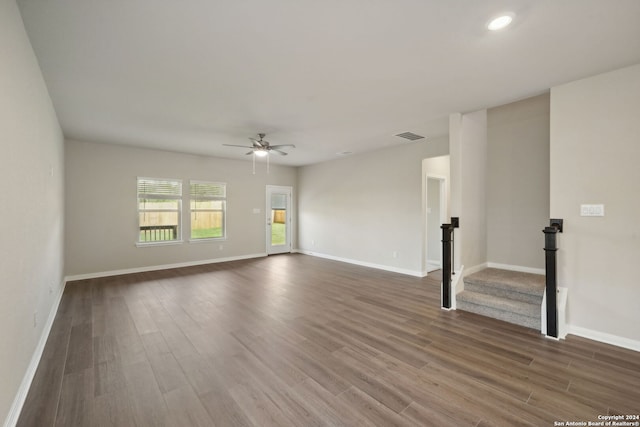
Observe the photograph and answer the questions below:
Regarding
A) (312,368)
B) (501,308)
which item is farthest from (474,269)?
(312,368)

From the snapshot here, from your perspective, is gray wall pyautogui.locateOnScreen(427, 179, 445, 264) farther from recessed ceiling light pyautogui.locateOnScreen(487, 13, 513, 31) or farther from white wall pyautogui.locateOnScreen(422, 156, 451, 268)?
recessed ceiling light pyautogui.locateOnScreen(487, 13, 513, 31)

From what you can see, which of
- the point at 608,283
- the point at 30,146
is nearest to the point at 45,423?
the point at 30,146

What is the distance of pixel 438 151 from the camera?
520 cm

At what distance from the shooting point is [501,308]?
11.0ft

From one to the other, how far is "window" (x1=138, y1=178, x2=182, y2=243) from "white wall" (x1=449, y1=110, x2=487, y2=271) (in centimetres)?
→ 606

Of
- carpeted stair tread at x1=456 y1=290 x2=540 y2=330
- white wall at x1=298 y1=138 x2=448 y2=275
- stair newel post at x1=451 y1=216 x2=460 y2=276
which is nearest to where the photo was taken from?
carpeted stair tread at x1=456 y1=290 x2=540 y2=330

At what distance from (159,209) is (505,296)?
6976 millimetres

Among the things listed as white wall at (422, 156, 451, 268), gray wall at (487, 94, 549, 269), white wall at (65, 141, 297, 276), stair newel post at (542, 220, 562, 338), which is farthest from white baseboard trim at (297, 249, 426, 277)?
stair newel post at (542, 220, 562, 338)

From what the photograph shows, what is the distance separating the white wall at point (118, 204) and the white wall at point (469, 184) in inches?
222

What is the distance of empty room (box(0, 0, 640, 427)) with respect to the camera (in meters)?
1.88

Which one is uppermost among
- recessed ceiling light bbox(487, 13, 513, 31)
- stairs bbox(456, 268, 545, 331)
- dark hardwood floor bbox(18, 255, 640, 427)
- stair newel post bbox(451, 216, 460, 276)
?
recessed ceiling light bbox(487, 13, 513, 31)

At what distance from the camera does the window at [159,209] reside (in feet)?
20.1

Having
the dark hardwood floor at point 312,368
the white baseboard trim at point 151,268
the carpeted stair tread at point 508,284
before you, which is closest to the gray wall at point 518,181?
the carpeted stair tread at point 508,284

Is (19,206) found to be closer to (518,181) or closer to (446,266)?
(446,266)
